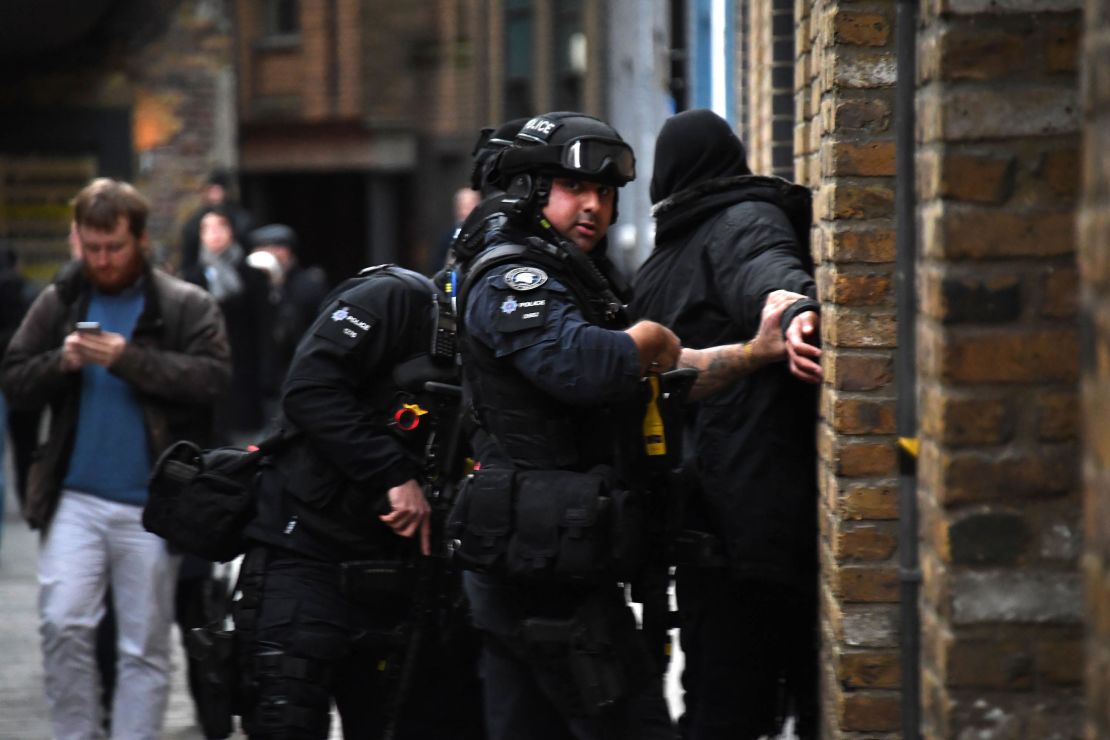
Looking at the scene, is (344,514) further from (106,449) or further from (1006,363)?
(1006,363)

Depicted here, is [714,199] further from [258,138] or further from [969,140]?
[258,138]

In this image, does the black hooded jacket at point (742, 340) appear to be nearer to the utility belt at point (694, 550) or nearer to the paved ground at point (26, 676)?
the utility belt at point (694, 550)

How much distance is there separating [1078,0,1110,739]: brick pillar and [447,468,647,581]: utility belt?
74.0 inches

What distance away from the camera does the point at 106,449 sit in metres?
5.71

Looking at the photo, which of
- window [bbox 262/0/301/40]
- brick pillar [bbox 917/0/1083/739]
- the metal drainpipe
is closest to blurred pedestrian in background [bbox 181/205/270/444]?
the metal drainpipe

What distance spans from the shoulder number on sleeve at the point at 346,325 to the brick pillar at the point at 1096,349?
8.67 feet

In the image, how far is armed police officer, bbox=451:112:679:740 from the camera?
388cm

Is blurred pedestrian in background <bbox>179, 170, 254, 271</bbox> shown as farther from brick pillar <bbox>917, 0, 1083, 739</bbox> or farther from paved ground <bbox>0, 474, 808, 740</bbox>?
brick pillar <bbox>917, 0, 1083, 739</bbox>

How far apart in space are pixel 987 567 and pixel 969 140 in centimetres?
60

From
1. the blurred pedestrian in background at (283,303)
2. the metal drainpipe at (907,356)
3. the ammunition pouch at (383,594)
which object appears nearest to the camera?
the metal drainpipe at (907,356)

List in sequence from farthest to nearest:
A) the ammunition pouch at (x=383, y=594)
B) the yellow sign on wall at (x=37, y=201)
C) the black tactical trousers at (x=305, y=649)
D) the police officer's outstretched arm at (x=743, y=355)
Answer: the yellow sign on wall at (x=37, y=201) → the ammunition pouch at (x=383, y=594) → the black tactical trousers at (x=305, y=649) → the police officer's outstretched arm at (x=743, y=355)

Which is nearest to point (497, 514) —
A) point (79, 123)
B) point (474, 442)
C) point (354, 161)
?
point (474, 442)

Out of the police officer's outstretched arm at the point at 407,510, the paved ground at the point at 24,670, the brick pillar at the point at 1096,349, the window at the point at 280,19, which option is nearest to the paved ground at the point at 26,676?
the paved ground at the point at 24,670

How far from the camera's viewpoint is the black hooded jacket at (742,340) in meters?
4.32
